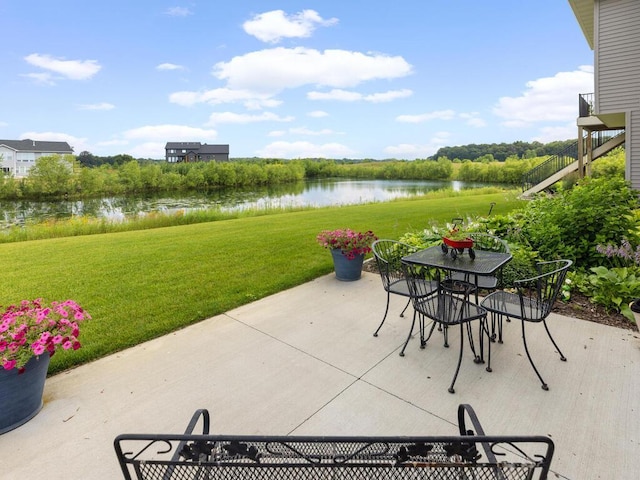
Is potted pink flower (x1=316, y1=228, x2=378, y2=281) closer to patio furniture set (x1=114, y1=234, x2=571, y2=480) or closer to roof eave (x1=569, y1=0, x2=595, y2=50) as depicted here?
patio furniture set (x1=114, y1=234, x2=571, y2=480)

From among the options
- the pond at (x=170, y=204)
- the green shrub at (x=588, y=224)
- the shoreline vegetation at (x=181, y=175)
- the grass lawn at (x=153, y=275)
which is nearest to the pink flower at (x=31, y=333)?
the grass lawn at (x=153, y=275)

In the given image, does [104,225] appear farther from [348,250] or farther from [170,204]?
[170,204]

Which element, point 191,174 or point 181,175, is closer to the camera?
point 181,175

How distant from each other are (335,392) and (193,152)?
81855mm

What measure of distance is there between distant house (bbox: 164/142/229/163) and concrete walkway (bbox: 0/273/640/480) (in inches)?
3103

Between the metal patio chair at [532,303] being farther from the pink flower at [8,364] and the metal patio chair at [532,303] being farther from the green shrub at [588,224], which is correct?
the pink flower at [8,364]

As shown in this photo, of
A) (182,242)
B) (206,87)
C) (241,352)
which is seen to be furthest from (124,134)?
(241,352)

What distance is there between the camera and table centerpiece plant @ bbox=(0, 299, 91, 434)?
1845mm

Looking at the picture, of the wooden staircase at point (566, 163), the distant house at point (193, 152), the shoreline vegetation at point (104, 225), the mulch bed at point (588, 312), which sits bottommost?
the mulch bed at point (588, 312)

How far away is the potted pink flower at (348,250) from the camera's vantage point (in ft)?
14.1

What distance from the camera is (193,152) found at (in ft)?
250

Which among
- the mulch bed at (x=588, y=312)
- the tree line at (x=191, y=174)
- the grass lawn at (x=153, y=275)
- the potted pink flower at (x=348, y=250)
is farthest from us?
the tree line at (x=191, y=174)

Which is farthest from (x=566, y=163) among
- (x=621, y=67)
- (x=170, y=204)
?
(x=170, y=204)

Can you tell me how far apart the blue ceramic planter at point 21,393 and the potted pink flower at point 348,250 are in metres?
3.03
